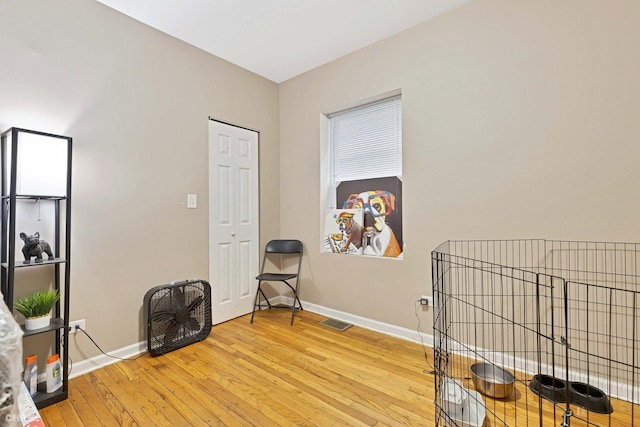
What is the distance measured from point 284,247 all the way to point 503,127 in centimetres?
236

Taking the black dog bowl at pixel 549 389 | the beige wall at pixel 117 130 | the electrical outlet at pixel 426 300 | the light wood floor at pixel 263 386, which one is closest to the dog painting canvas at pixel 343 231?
the electrical outlet at pixel 426 300

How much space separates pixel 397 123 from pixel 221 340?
8.44ft

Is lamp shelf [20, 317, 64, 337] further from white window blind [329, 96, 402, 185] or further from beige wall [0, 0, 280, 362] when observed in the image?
white window blind [329, 96, 402, 185]

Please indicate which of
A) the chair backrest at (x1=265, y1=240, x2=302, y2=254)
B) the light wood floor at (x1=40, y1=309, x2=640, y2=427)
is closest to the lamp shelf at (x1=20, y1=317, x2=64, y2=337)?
the light wood floor at (x1=40, y1=309, x2=640, y2=427)

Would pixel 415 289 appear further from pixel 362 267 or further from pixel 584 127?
pixel 584 127

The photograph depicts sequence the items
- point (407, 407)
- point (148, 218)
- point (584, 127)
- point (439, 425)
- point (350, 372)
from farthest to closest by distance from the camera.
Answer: point (148, 218) < point (350, 372) < point (584, 127) < point (407, 407) < point (439, 425)

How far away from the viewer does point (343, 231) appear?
312 centimetres

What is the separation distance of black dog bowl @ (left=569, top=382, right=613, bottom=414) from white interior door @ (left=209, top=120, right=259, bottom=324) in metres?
2.77

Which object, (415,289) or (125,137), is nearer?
(125,137)

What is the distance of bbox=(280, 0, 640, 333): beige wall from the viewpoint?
5.87ft

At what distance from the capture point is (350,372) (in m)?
2.09

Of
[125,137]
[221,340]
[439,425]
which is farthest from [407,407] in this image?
[125,137]

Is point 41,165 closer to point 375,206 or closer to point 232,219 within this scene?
point 232,219

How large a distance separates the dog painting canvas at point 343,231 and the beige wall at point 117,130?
126 centimetres
